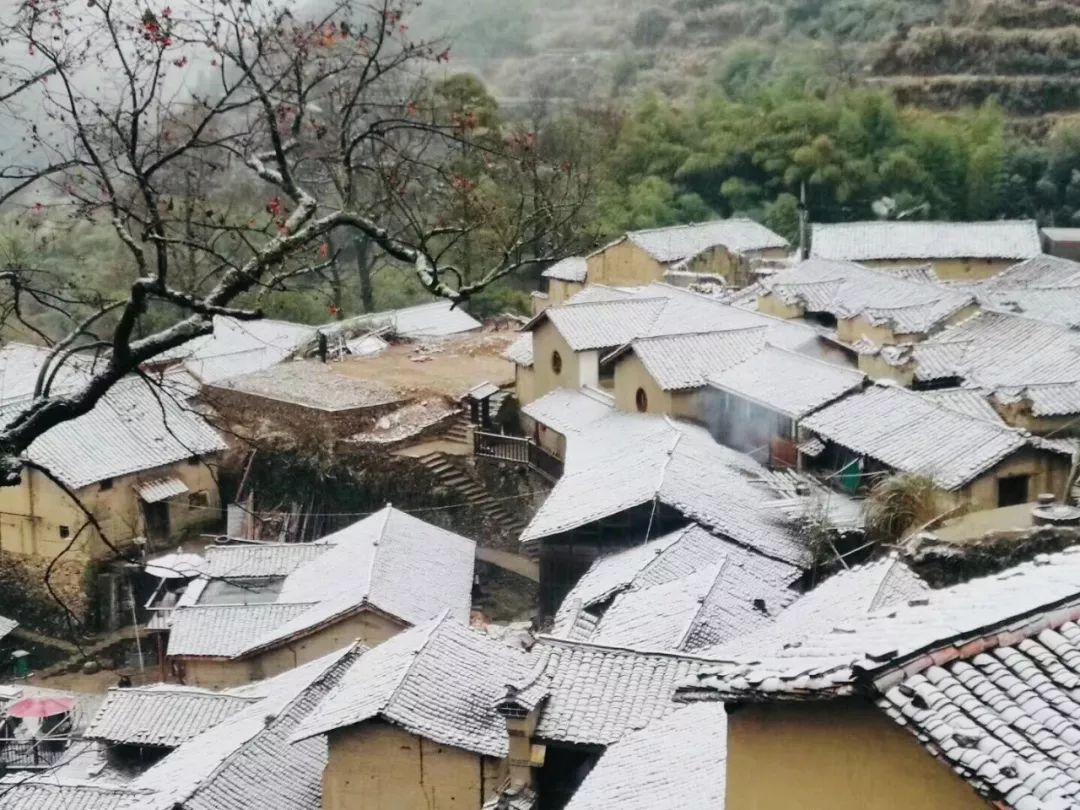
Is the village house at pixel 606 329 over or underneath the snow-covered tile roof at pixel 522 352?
over

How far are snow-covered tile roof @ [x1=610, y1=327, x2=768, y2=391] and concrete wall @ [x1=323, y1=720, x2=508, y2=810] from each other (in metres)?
12.5

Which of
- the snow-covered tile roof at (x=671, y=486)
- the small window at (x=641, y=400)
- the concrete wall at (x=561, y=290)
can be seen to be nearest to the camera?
the snow-covered tile roof at (x=671, y=486)

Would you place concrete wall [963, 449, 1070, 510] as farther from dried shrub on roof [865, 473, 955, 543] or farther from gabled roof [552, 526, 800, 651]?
gabled roof [552, 526, 800, 651]

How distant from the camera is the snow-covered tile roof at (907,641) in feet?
18.8

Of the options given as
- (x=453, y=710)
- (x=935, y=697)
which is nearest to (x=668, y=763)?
(x=453, y=710)

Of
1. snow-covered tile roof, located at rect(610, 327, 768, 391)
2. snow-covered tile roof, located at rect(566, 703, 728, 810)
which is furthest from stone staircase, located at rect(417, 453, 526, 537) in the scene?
snow-covered tile roof, located at rect(566, 703, 728, 810)

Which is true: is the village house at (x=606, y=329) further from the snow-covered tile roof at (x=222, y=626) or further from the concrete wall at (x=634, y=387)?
the snow-covered tile roof at (x=222, y=626)

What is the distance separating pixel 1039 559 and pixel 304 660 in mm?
12846

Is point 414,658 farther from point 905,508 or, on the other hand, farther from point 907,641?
point 905,508

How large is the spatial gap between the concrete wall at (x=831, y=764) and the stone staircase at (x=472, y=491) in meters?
18.6

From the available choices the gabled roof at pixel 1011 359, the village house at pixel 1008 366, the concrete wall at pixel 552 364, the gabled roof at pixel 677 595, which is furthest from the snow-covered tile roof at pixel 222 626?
the gabled roof at pixel 1011 359

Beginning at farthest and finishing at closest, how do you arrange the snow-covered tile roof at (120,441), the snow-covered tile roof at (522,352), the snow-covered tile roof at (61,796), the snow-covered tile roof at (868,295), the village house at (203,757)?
1. the snow-covered tile roof at (522,352)
2. the snow-covered tile roof at (868,295)
3. the snow-covered tile roof at (120,441)
4. the snow-covered tile roof at (61,796)
5. the village house at (203,757)

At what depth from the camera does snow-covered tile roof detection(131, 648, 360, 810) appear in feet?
42.9

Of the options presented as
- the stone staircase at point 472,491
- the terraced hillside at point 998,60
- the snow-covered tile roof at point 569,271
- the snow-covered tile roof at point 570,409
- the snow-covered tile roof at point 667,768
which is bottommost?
the stone staircase at point 472,491
